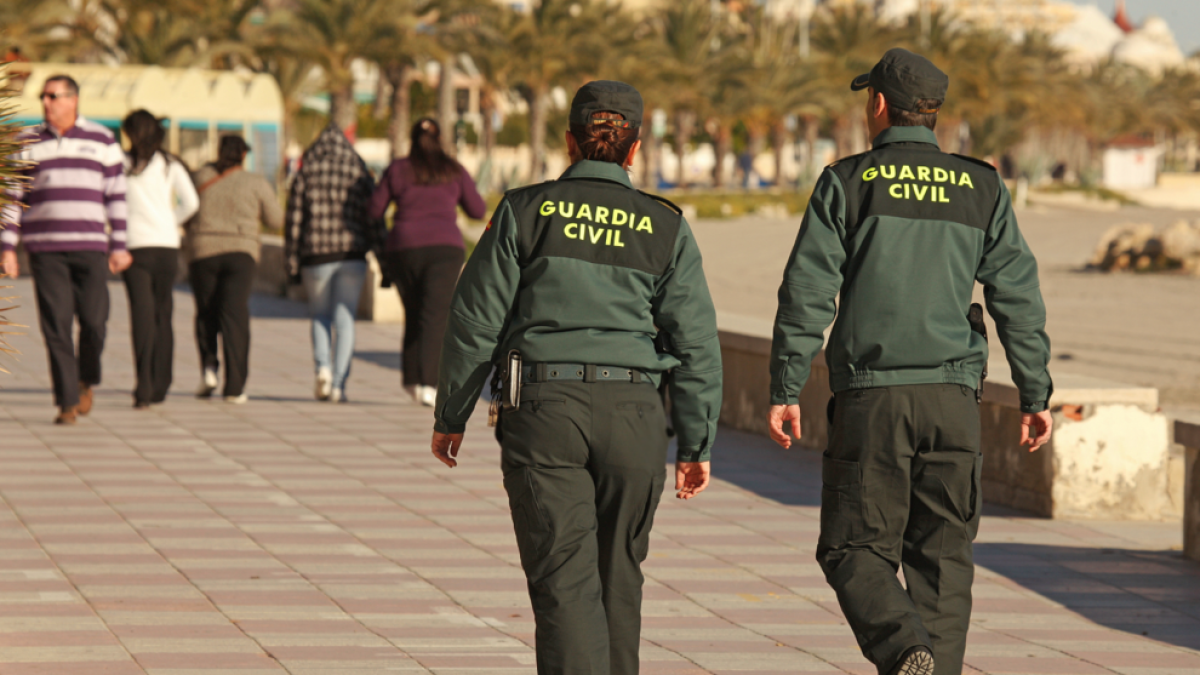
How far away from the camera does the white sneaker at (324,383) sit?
1024 cm

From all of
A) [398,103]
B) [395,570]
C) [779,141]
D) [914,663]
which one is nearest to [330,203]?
[395,570]

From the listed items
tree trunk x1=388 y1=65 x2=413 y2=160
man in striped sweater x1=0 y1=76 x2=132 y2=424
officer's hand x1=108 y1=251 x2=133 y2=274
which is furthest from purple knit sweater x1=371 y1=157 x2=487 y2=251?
tree trunk x1=388 y1=65 x2=413 y2=160

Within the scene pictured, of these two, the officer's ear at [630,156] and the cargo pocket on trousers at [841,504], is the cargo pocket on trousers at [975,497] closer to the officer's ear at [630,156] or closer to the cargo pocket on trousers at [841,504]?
the cargo pocket on trousers at [841,504]

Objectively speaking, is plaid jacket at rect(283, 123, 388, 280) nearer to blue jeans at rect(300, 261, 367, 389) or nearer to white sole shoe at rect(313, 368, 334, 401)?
blue jeans at rect(300, 261, 367, 389)

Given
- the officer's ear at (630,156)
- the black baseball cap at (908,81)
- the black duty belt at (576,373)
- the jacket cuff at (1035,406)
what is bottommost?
the jacket cuff at (1035,406)

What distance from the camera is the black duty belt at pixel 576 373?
3.56 meters

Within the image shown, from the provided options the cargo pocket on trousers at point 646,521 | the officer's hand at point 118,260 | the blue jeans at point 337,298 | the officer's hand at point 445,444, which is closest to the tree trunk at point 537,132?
the blue jeans at point 337,298

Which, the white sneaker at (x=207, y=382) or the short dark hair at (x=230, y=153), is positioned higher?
the short dark hair at (x=230, y=153)

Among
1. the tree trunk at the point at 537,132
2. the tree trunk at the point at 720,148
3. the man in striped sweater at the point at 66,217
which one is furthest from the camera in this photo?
the tree trunk at the point at 720,148

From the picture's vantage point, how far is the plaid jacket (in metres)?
9.89

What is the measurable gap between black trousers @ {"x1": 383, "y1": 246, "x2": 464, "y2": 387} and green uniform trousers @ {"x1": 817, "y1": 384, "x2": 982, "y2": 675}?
6041 mm

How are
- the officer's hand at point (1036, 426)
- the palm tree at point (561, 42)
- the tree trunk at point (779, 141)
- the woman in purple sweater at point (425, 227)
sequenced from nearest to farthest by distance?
the officer's hand at point (1036, 426) < the woman in purple sweater at point (425, 227) < the palm tree at point (561, 42) < the tree trunk at point (779, 141)

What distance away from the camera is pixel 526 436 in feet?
11.7

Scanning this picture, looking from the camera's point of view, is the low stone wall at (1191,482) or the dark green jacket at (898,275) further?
the low stone wall at (1191,482)
